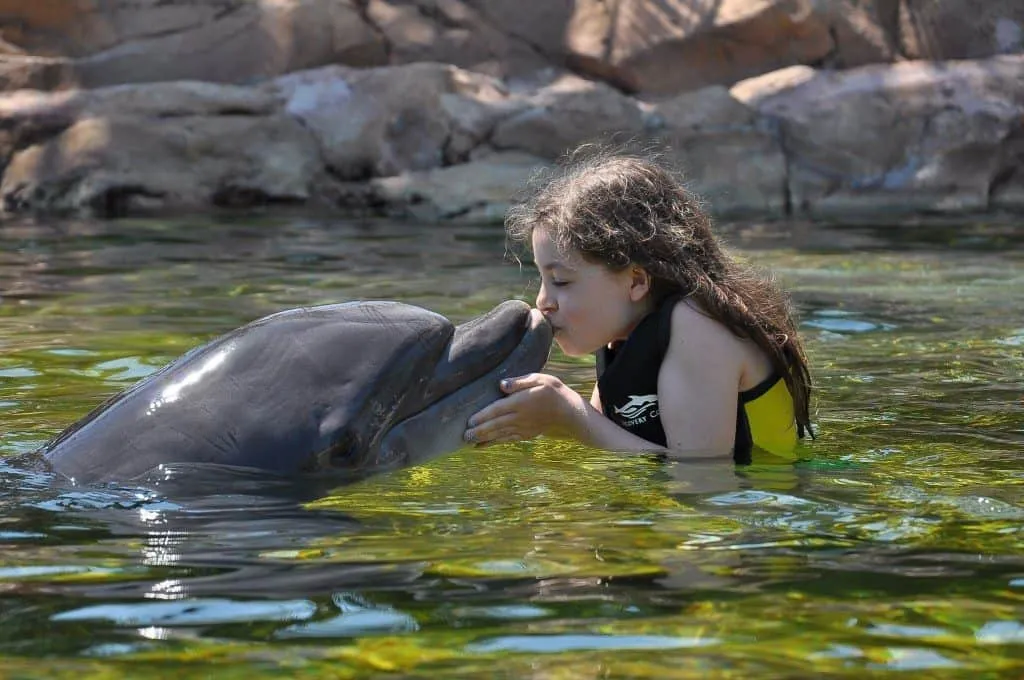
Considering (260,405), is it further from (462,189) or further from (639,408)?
(462,189)

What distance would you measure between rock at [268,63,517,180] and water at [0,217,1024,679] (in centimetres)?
803

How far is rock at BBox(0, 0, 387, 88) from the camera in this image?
15273 mm

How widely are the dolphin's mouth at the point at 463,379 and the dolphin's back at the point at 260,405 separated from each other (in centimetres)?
8

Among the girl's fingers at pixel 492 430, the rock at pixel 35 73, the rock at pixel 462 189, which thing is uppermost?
the rock at pixel 35 73

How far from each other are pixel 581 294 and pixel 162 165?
989 centimetres

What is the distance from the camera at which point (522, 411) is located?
161 inches

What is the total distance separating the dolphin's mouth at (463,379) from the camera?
399cm

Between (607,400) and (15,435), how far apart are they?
72.0 inches

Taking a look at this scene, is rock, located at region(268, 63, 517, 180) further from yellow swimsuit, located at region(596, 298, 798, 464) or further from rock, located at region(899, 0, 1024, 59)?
yellow swimsuit, located at region(596, 298, 798, 464)

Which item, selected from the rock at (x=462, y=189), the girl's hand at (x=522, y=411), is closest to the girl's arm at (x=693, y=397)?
the girl's hand at (x=522, y=411)

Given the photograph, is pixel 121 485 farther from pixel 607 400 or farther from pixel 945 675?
pixel 945 675

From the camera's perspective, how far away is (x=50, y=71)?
1451cm

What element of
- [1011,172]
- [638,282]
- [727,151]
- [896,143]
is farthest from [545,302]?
[1011,172]

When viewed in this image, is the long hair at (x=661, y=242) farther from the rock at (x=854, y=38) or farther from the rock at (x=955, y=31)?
the rock at (x=955, y=31)
